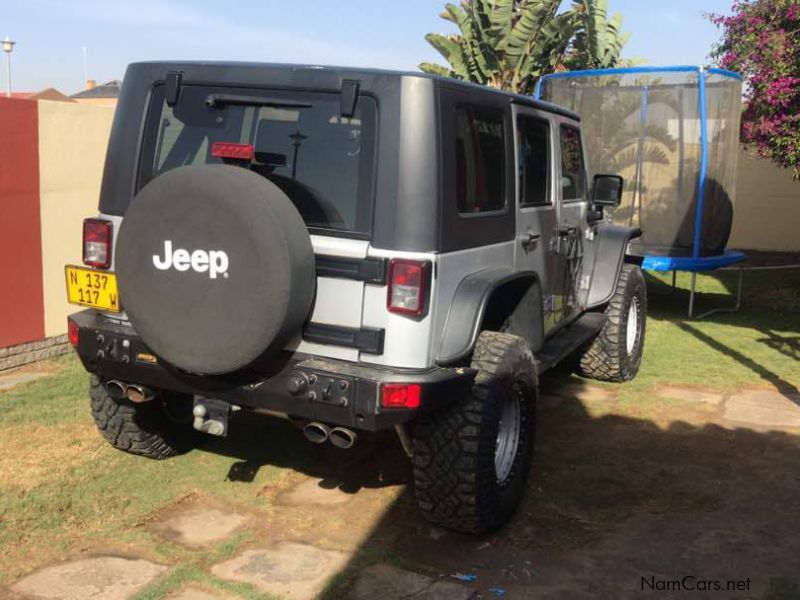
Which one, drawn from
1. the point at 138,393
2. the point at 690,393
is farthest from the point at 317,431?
the point at 690,393

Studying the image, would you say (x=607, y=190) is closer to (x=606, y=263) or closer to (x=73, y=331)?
(x=606, y=263)

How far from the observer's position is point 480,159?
3971 millimetres

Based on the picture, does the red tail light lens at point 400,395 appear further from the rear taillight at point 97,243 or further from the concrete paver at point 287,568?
the rear taillight at point 97,243

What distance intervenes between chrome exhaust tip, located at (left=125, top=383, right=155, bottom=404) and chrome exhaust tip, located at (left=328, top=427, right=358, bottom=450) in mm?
1038

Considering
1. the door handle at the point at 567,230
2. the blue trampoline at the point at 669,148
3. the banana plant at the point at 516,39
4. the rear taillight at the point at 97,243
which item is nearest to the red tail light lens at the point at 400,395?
the rear taillight at the point at 97,243

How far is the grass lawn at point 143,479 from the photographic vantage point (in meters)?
3.75

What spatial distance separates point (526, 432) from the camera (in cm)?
431

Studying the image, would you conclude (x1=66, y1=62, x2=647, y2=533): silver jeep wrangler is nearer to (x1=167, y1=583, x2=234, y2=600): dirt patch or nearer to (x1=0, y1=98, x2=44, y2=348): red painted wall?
(x1=167, y1=583, x2=234, y2=600): dirt patch

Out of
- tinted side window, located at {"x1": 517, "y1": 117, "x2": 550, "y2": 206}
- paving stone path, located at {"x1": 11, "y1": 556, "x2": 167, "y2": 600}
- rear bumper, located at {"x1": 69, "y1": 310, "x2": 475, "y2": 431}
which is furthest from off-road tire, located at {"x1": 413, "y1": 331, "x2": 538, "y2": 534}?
paving stone path, located at {"x1": 11, "y1": 556, "x2": 167, "y2": 600}

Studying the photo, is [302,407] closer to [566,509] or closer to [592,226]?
[566,509]

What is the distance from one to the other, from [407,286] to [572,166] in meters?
2.82

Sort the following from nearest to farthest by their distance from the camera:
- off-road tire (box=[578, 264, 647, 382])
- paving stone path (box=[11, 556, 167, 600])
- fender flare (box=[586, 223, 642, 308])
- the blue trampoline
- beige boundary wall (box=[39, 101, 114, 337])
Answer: paving stone path (box=[11, 556, 167, 600]), fender flare (box=[586, 223, 642, 308]), off-road tire (box=[578, 264, 647, 382]), beige boundary wall (box=[39, 101, 114, 337]), the blue trampoline

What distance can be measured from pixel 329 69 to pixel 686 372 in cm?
495

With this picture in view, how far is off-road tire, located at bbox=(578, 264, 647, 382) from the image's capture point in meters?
6.61
